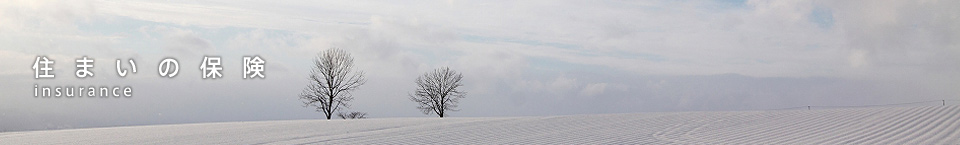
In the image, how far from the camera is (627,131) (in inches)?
578

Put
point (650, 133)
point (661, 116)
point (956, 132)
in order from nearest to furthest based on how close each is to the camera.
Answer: point (956, 132) < point (650, 133) < point (661, 116)

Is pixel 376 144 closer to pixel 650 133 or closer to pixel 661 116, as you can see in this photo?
pixel 650 133

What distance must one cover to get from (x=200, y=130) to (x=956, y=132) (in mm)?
14483

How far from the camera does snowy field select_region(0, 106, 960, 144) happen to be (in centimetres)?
1298

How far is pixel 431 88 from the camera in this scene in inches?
1567

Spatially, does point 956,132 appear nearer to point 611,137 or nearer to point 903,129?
point 903,129

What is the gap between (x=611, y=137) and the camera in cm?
1367

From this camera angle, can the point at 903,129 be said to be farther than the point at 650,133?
No

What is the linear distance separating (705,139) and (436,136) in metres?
4.61

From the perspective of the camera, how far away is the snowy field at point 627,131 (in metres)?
13.0

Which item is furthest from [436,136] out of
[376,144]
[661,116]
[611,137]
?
[661,116]

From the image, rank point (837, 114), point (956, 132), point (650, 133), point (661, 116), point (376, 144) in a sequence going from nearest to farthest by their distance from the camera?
point (956, 132) < point (376, 144) < point (650, 133) < point (837, 114) < point (661, 116)

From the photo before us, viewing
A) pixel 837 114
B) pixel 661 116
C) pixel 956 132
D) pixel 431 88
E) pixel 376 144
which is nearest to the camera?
pixel 956 132

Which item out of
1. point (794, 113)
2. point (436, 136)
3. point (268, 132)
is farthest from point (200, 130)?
point (794, 113)
